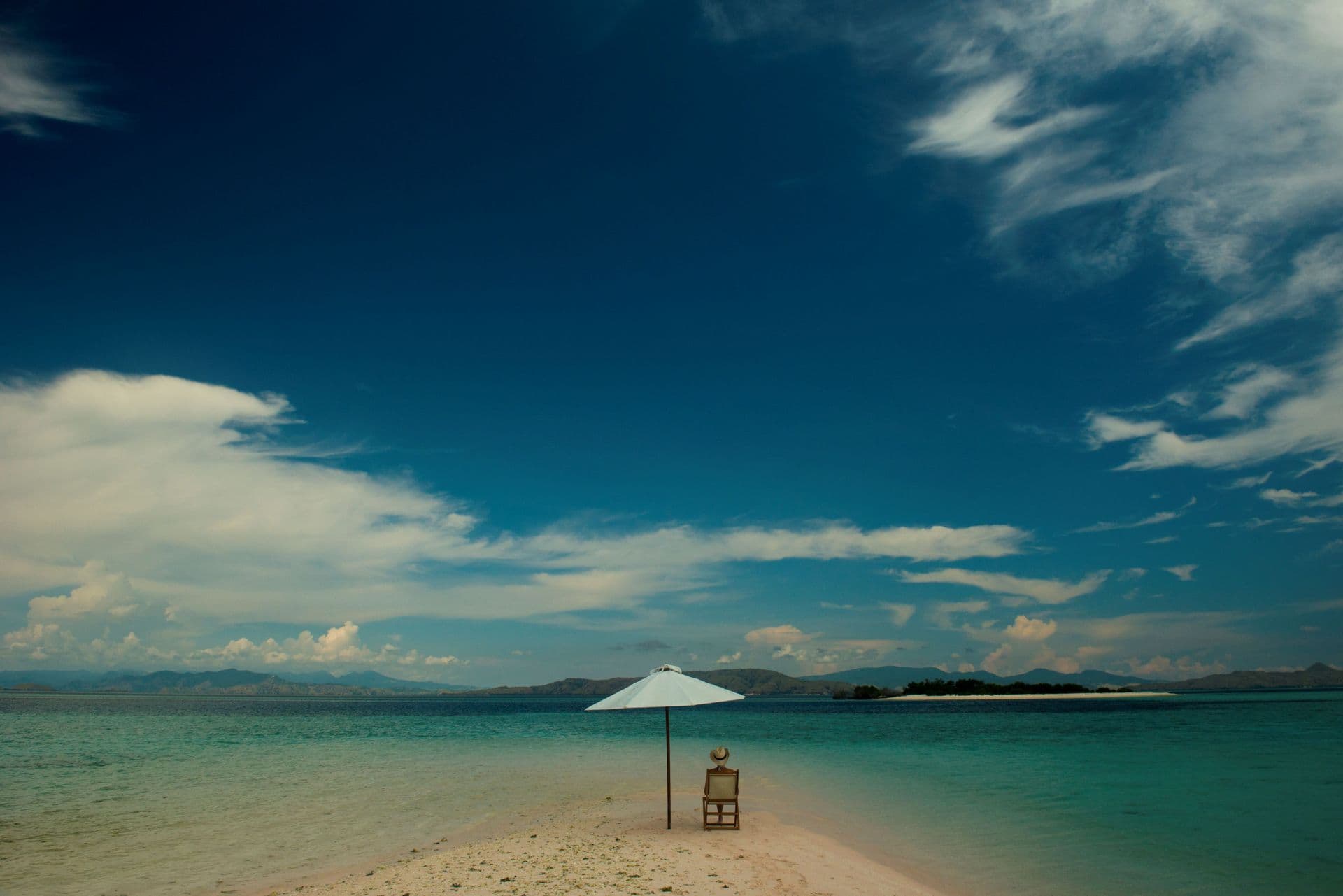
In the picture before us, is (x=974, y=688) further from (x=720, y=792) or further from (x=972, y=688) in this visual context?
(x=720, y=792)

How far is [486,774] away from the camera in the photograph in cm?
2533

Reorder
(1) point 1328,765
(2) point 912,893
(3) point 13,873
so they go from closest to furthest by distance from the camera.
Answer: (2) point 912,893 < (3) point 13,873 < (1) point 1328,765

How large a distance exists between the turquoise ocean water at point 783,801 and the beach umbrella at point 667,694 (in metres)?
4.02

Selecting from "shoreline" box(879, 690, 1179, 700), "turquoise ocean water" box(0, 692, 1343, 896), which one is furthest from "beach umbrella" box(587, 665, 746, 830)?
"shoreline" box(879, 690, 1179, 700)

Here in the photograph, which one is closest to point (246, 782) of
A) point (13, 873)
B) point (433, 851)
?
point (13, 873)

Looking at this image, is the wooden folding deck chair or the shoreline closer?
the wooden folding deck chair

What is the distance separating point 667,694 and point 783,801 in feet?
26.3

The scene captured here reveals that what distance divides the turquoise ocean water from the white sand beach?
45.3 inches

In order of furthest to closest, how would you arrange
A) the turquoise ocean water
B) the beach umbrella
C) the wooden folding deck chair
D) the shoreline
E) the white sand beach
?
the shoreline
the wooden folding deck chair
the beach umbrella
the turquoise ocean water
the white sand beach

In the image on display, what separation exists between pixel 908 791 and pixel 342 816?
49.3 feet

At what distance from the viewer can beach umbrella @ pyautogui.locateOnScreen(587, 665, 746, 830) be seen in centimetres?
1323

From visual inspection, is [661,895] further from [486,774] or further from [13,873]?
[486,774]

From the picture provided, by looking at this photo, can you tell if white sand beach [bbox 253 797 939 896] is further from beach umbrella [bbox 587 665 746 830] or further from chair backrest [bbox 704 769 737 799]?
beach umbrella [bbox 587 665 746 830]

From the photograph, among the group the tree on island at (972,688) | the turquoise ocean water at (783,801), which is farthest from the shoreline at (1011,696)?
the turquoise ocean water at (783,801)
